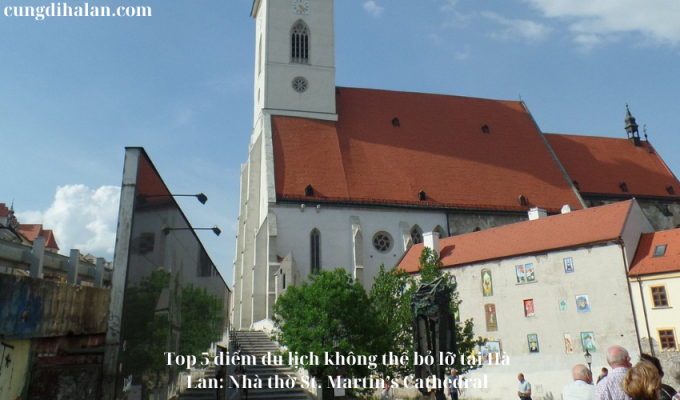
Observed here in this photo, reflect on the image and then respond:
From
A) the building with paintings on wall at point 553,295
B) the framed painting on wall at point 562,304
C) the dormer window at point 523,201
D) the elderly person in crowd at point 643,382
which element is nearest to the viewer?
the elderly person in crowd at point 643,382

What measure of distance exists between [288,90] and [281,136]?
11.4ft

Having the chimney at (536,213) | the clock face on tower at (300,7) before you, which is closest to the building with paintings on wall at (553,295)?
the chimney at (536,213)

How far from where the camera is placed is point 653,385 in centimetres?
387

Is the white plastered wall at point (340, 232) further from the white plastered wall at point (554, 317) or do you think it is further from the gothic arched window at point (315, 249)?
the white plastered wall at point (554, 317)

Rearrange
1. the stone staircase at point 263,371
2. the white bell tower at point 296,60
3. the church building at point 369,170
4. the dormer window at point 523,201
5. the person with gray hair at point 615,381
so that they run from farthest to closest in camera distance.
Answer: the white bell tower at point 296,60 < the dormer window at point 523,201 < the church building at point 369,170 < the stone staircase at point 263,371 < the person with gray hair at point 615,381

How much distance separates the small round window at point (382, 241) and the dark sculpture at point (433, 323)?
20.1 metres

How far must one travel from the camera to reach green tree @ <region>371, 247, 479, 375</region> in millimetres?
18625

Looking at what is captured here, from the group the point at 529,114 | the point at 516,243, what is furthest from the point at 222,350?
the point at 529,114

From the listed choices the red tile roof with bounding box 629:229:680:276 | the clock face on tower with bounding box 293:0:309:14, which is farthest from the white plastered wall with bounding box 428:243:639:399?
the clock face on tower with bounding box 293:0:309:14

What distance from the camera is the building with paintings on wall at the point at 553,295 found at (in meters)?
20.8

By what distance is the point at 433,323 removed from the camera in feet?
30.9

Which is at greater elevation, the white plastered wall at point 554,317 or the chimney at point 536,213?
the chimney at point 536,213

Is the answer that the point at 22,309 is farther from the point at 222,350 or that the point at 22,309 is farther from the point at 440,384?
the point at 222,350

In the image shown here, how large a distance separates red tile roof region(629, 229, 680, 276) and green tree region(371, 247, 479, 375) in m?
7.01
